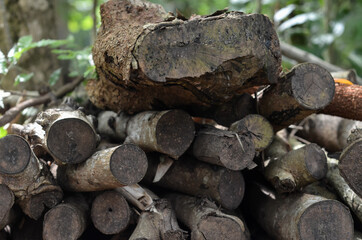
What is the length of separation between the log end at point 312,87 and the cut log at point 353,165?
12.6 inches

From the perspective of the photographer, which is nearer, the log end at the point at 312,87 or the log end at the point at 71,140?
the log end at the point at 71,140

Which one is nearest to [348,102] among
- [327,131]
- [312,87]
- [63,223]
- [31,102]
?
[312,87]

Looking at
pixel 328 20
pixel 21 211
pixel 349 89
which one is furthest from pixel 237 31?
pixel 328 20

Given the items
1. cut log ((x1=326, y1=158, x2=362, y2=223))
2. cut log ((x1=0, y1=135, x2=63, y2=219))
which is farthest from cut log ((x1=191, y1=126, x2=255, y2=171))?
cut log ((x1=0, y1=135, x2=63, y2=219))

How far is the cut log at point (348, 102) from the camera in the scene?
2658 millimetres

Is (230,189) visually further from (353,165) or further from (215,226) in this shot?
(353,165)

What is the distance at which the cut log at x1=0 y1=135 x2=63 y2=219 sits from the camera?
88.1 inches

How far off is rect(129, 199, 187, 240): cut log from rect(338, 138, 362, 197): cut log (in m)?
0.94

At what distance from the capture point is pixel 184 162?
8.85ft

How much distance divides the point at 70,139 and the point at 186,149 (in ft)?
2.18

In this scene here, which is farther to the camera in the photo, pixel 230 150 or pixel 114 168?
pixel 230 150

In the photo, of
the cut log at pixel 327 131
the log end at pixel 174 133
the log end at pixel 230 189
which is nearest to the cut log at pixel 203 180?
the log end at pixel 230 189

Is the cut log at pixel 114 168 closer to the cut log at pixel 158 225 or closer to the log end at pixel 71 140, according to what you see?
the log end at pixel 71 140

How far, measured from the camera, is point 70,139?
233cm
